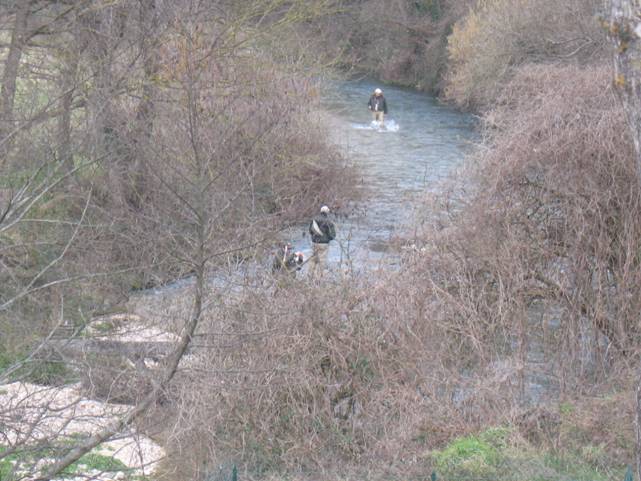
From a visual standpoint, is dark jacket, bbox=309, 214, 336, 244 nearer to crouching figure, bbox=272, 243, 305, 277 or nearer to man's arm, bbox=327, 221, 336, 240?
man's arm, bbox=327, 221, 336, 240

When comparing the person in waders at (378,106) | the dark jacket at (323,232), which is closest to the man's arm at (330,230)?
the dark jacket at (323,232)

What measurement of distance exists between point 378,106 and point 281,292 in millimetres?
22754

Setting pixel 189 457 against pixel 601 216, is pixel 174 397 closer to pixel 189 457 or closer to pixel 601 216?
pixel 189 457

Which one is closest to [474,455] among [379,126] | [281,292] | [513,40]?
[281,292]

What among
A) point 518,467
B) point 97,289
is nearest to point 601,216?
point 518,467

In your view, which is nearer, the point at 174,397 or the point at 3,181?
the point at 174,397

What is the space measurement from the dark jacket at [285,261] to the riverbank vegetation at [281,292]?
1.05 ft

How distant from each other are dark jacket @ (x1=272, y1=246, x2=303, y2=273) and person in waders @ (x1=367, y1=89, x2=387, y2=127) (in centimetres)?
2017

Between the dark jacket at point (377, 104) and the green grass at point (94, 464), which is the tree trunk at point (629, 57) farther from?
the dark jacket at point (377, 104)

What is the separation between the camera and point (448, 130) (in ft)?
113

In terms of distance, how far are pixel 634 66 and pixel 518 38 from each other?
1102 inches

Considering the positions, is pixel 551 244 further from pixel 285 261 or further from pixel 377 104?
pixel 377 104

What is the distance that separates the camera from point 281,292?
1195 cm

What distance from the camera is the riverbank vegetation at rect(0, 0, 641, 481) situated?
10061 millimetres
